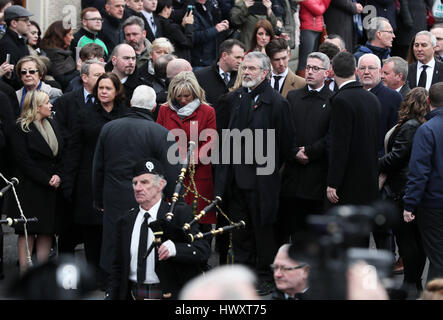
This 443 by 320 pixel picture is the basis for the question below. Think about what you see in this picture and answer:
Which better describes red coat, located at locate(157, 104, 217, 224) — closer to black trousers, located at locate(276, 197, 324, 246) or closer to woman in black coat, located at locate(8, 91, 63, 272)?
black trousers, located at locate(276, 197, 324, 246)

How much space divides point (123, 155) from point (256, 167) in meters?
1.31

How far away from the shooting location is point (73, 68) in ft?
34.8

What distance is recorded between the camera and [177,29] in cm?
1254

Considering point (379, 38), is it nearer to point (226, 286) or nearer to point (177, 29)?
point (177, 29)

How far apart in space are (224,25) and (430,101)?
17.3 feet

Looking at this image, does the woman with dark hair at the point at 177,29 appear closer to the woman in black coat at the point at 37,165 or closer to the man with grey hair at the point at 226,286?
the woman in black coat at the point at 37,165

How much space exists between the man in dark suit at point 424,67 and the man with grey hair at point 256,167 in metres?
2.82

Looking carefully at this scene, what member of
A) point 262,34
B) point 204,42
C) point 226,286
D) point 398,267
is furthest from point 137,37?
point 226,286

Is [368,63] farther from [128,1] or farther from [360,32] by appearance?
[360,32]

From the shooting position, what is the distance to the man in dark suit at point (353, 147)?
7.84 meters

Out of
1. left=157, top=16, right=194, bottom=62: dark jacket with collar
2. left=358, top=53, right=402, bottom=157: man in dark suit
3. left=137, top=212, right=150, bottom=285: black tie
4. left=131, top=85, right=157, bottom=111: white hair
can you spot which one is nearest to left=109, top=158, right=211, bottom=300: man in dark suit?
left=137, top=212, right=150, bottom=285: black tie

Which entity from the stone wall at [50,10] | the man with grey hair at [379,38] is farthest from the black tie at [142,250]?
the stone wall at [50,10]

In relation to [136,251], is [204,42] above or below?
above

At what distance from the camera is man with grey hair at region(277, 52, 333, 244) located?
8.39m
